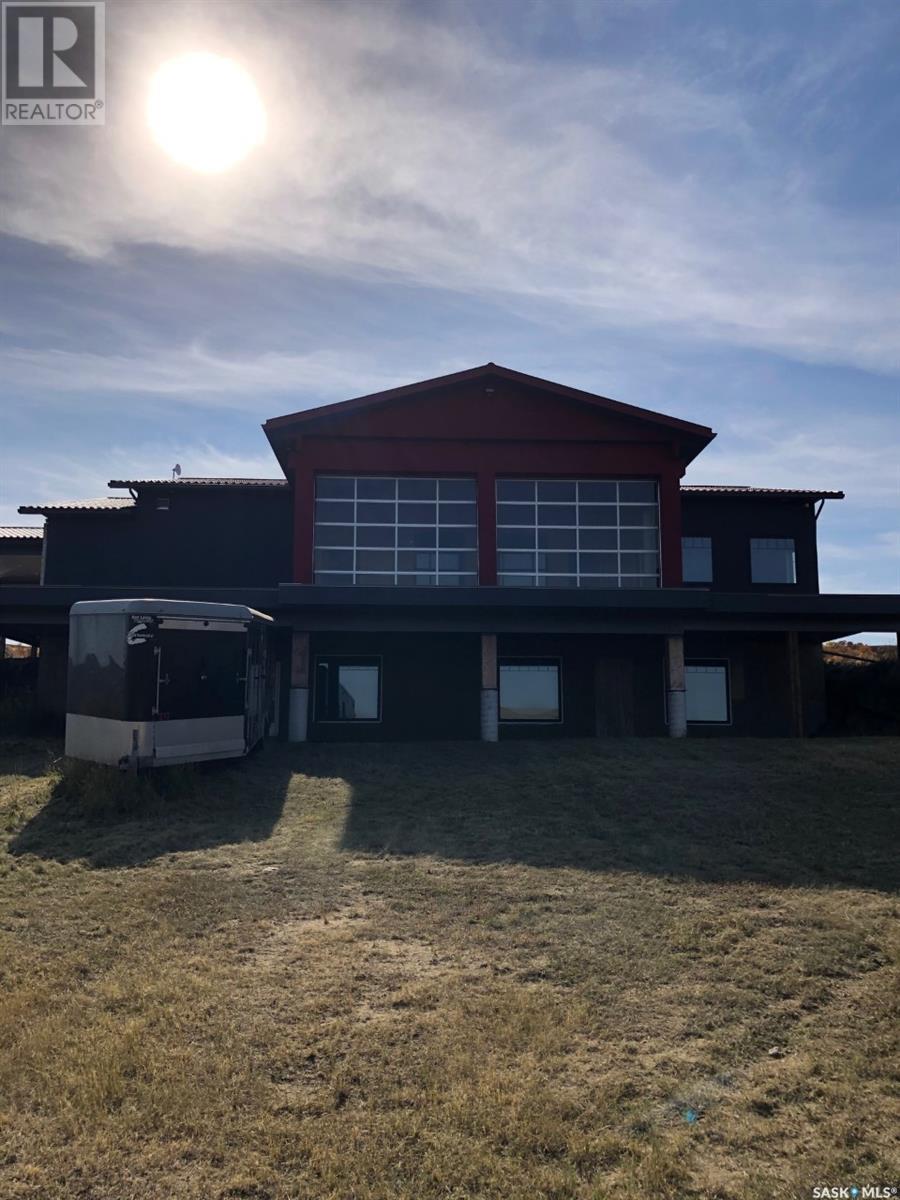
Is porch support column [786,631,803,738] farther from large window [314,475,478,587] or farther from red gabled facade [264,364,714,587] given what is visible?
large window [314,475,478,587]

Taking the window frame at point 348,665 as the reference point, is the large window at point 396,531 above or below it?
above

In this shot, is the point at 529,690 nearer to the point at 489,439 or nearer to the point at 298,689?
the point at 298,689

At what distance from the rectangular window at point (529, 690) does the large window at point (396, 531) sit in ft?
8.72

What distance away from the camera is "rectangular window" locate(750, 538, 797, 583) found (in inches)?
1020

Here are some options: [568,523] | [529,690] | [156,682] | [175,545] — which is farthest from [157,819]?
[568,523]

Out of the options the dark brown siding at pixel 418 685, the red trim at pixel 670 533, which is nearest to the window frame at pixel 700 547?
the red trim at pixel 670 533

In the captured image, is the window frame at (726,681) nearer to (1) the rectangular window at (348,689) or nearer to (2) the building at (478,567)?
(2) the building at (478,567)

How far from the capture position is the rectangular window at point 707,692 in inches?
947

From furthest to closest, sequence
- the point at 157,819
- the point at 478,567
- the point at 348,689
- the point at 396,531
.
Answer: the point at 348,689
the point at 396,531
the point at 478,567
the point at 157,819

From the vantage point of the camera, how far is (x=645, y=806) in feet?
43.3

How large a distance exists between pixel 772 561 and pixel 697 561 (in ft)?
7.27

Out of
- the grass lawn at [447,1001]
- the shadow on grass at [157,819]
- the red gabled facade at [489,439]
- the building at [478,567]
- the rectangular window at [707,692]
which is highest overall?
the red gabled facade at [489,439]

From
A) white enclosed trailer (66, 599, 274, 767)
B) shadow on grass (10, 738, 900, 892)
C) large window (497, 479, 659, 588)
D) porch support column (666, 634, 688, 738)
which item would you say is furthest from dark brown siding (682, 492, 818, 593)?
white enclosed trailer (66, 599, 274, 767)

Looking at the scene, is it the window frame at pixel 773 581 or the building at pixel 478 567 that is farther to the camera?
the window frame at pixel 773 581
